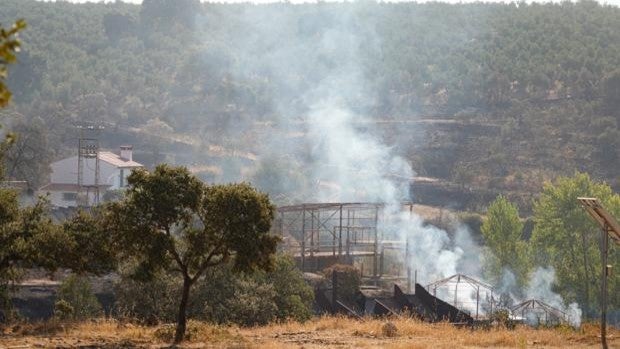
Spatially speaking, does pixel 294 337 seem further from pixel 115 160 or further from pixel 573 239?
pixel 115 160

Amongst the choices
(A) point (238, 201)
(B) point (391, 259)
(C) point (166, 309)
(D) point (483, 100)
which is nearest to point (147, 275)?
(A) point (238, 201)

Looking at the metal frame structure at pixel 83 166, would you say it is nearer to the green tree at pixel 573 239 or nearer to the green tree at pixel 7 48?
the green tree at pixel 573 239

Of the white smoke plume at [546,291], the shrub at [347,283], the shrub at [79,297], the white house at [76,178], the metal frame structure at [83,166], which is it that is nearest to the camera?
the shrub at [79,297]

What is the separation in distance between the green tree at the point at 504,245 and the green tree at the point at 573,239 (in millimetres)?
1092

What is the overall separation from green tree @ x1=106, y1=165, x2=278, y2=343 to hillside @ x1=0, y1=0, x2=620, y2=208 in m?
45.7

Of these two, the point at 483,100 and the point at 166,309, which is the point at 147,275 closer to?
the point at 166,309

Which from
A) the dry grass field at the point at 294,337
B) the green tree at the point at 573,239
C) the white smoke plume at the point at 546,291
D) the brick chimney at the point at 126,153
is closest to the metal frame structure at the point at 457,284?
the green tree at the point at 573,239

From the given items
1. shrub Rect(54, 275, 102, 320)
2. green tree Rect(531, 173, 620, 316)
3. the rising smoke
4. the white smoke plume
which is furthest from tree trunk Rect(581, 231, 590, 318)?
shrub Rect(54, 275, 102, 320)

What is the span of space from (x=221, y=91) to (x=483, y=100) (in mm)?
29704

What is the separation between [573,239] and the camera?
49.3m

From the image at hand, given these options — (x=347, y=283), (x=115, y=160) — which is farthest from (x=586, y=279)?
(x=115, y=160)

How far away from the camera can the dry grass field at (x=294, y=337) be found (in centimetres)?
1780

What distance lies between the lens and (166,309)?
26.1 meters

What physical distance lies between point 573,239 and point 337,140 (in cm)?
3999
